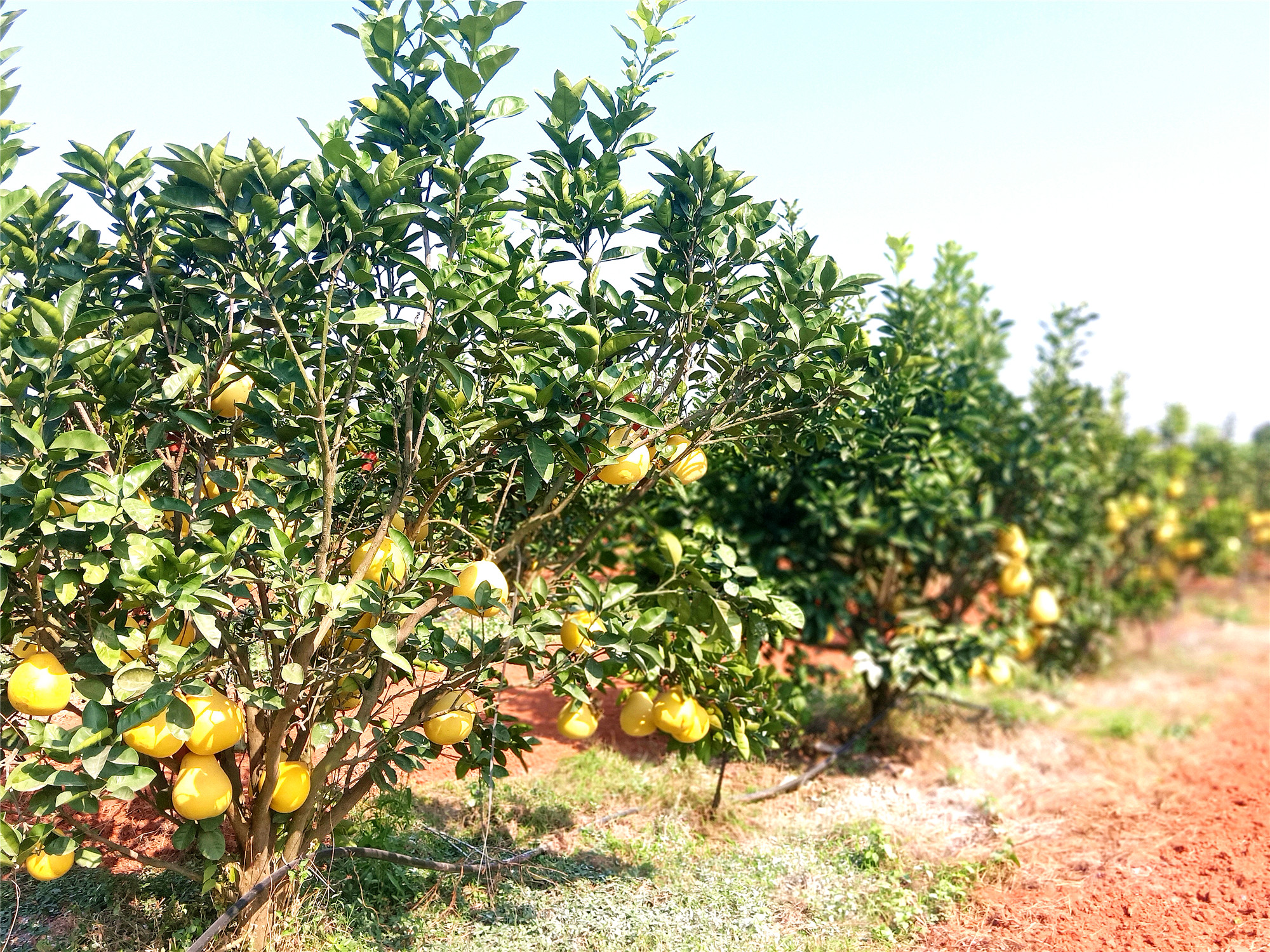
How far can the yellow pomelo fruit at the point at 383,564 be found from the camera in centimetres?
220

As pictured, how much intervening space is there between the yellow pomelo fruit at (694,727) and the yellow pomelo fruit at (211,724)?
146cm

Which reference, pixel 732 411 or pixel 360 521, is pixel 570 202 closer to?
pixel 732 411

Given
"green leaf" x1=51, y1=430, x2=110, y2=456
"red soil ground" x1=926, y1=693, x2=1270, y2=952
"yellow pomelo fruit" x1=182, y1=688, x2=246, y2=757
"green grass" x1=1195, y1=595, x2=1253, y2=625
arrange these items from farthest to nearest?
"green grass" x1=1195, y1=595, x2=1253, y2=625
"red soil ground" x1=926, y1=693, x2=1270, y2=952
"yellow pomelo fruit" x1=182, y1=688, x2=246, y2=757
"green leaf" x1=51, y1=430, x2=110, y2=456

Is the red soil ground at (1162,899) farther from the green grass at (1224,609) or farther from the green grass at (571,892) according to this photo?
the green grass at (1224,609)

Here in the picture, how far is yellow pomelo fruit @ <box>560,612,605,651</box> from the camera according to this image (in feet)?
8.50

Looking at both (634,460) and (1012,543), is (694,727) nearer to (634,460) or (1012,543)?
(634,460)

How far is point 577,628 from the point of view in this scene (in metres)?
2.61

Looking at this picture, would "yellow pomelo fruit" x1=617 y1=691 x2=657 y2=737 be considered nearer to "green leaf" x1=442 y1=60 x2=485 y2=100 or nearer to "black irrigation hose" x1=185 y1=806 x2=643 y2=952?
"black irrigation hose" x1=185 y1=806 x2=643 y2=952

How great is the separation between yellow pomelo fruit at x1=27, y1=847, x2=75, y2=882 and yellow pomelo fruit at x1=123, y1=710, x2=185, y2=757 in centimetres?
53

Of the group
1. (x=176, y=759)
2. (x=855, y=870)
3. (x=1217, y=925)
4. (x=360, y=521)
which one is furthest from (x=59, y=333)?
(x=1217, y=925)

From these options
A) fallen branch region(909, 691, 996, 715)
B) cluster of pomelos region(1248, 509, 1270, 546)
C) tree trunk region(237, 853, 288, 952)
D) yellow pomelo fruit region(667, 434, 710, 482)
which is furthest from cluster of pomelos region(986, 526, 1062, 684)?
cluster of pomelos region(1248, 509, 1270, 546)

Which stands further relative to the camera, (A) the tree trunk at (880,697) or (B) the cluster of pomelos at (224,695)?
(A) the tree trunk at (880,697)

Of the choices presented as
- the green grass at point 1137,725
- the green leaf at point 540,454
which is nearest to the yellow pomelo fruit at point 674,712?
the green leaf at point 540,454

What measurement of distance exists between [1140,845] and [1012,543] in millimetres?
1899
